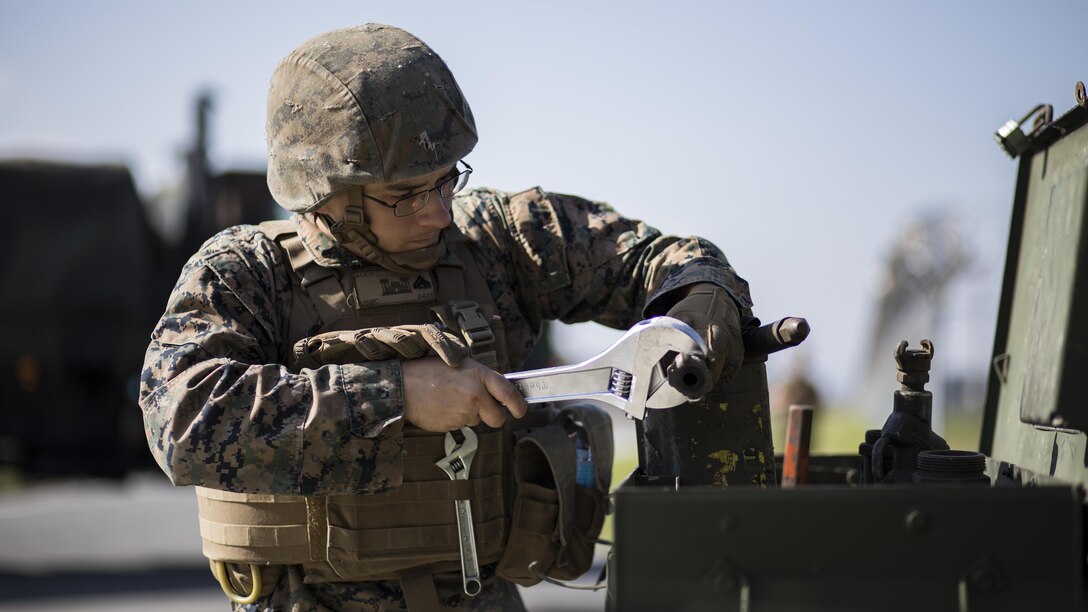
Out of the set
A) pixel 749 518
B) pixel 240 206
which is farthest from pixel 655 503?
pixel 240 206

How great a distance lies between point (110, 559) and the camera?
350 inches

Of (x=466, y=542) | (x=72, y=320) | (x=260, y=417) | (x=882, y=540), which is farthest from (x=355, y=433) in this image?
(x=72, y=320)

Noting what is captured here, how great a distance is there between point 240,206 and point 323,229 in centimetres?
634

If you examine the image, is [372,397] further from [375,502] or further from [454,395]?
[375,502]

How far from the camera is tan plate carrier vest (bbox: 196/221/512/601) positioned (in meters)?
2.63

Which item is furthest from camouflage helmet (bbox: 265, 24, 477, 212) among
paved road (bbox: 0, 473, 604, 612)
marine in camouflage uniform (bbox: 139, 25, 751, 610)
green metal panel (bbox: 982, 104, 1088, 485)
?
paved road (bbox: 0, 473, 604, 612)

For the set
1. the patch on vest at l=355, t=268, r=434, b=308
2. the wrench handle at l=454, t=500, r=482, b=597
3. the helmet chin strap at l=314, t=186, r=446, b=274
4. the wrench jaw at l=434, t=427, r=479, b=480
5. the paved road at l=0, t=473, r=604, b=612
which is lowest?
the paved road at l=0, t=473, r=604, b=612

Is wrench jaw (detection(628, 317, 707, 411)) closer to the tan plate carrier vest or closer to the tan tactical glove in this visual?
the tan tactical glove

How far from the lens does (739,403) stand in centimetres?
256

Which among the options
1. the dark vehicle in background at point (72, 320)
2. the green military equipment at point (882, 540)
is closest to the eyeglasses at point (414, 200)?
the green military equipment at point (882, 540)

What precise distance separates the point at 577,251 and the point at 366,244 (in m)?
0.58

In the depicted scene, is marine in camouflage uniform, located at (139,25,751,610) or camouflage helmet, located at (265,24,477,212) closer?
marine in camouflage uniform, located at (139,25,751,610)

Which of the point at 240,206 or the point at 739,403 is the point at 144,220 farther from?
the point at 739,403

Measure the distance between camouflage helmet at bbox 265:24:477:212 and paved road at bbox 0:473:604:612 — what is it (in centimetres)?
517
